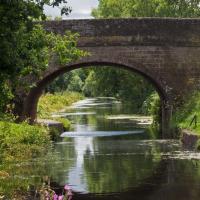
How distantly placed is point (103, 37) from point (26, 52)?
14.4m

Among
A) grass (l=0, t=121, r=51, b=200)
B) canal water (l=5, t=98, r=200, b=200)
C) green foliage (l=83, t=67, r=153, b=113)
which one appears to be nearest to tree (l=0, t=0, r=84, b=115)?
grass (l=0, t=121, r=51, b=200)

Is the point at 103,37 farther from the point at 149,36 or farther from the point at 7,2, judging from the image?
the point at 7,2

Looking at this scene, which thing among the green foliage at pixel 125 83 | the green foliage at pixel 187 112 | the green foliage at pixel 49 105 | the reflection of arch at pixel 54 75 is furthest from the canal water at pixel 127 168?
the green foliage at pixel 125 83

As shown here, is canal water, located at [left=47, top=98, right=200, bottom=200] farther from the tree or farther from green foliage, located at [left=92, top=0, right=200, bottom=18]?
green foliage, located at [left=92, top=0, right=200, bottom=18]

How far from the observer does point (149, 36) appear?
83.6 feet

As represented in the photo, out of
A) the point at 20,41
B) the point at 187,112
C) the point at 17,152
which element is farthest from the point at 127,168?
the point at 187,112

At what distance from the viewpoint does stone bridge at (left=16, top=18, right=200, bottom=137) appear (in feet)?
83.1

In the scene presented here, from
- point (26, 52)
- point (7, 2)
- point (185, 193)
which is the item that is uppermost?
point (7, 2)

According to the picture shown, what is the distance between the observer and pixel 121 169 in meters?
15.8

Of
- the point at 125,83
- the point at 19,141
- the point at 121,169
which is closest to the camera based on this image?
the point at 121,169

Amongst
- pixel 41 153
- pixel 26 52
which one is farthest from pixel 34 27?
pixel 41 153

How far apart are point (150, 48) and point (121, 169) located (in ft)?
35.2

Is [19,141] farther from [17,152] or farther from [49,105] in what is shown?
[49,105]

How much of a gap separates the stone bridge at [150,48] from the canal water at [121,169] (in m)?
2.87
